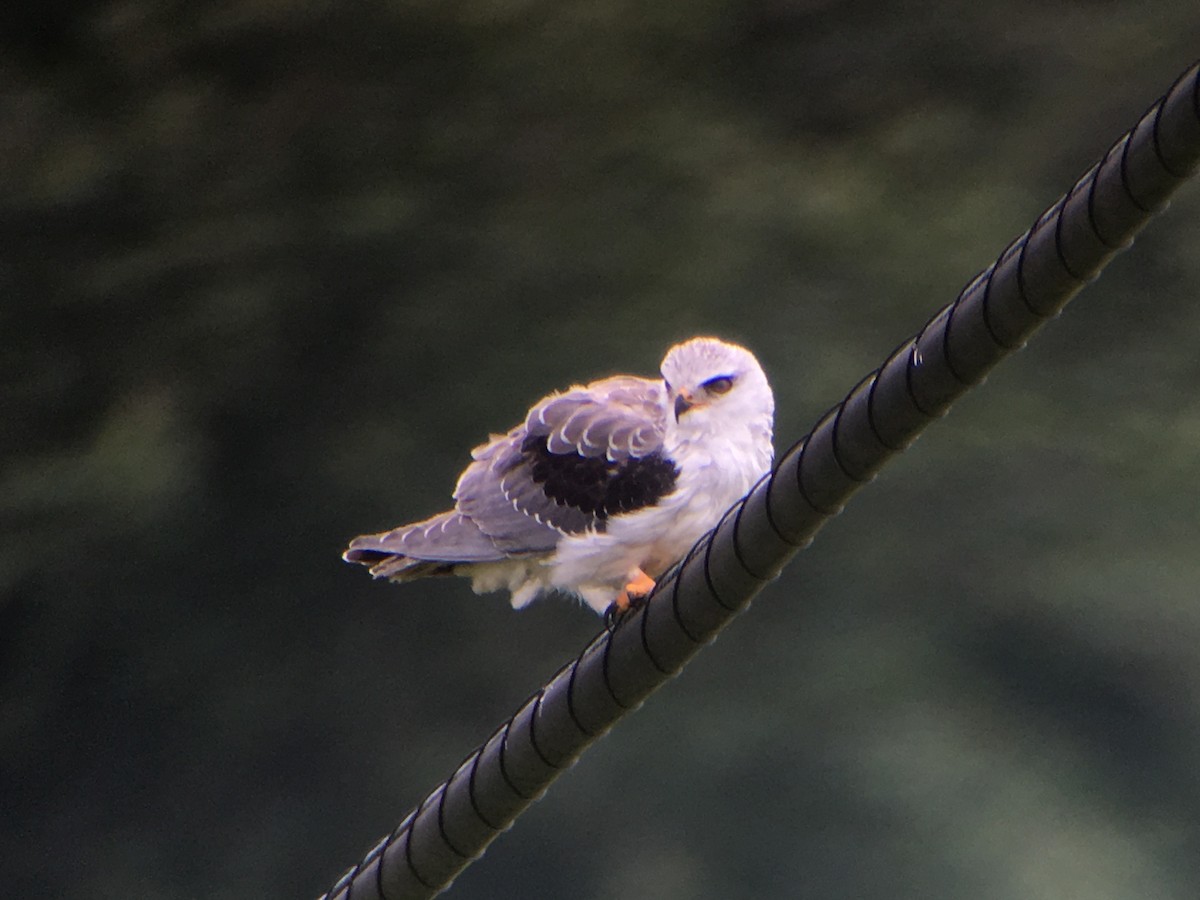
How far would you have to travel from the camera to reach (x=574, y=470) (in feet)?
10.3

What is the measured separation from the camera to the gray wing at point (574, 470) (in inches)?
119

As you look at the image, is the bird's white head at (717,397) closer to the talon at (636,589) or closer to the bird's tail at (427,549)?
the talon at (636,589)

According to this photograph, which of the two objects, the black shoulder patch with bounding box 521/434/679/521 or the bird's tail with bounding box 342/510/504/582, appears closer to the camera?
the black shoulder patch with bounding box 521/434/679/521

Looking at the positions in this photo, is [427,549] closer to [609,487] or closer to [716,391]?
[609,487]

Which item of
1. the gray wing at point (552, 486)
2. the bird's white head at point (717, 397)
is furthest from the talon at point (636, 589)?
the bird's white head at point (717, 397)

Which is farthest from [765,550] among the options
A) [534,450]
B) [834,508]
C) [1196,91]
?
[534,450]

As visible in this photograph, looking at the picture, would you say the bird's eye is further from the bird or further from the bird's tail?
the bird's tail

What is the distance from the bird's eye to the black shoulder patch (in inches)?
6.1

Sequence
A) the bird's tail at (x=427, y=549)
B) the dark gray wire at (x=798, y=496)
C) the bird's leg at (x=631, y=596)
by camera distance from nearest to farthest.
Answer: the dark gray wire at (x=798, y=496), the bird's leg at (x=631, y=596), the bird's tail at (x=427, y=549)

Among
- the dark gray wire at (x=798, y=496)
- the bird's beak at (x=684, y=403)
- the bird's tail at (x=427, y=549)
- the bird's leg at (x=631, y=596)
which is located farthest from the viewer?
the bird's tail at (x=427, y=549)

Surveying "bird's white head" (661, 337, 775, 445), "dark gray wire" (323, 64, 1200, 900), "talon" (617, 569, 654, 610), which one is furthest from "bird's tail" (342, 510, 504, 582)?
"dark gray wire" (323, 64, 1200, 900)

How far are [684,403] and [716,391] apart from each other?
63 mm

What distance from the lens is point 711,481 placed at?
2941 mm

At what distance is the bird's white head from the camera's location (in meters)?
2.97
